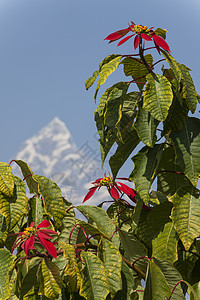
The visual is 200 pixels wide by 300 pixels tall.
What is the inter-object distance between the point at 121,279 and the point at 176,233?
263mm

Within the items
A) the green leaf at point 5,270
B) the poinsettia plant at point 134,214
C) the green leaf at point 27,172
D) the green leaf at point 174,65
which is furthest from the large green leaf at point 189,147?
the green leaf at point 5,270

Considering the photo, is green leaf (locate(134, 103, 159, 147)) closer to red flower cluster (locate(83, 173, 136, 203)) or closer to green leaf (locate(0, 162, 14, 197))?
red flower cluster (locate(83, 173, 136, 203))

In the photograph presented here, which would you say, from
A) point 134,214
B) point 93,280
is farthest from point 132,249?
point 93,280

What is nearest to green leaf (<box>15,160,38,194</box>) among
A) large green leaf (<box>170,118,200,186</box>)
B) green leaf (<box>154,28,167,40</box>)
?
large green leaf (<box>170,118,200,186</box>)

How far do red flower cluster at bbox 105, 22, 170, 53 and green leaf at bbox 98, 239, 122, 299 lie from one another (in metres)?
0.67

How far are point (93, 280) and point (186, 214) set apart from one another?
15.1 inches

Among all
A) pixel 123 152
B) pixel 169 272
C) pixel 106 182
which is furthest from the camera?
pixel 106 182

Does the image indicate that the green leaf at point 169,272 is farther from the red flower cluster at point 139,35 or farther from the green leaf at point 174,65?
the red flower cluster at point 139,35

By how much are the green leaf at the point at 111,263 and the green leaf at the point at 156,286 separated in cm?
9

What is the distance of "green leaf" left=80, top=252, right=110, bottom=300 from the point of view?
120 cm

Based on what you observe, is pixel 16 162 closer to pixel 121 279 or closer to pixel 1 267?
pixel 1 267

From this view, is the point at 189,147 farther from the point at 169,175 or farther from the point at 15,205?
the point at 15,205

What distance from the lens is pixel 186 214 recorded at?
139 cm

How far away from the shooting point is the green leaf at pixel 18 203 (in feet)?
4.46
